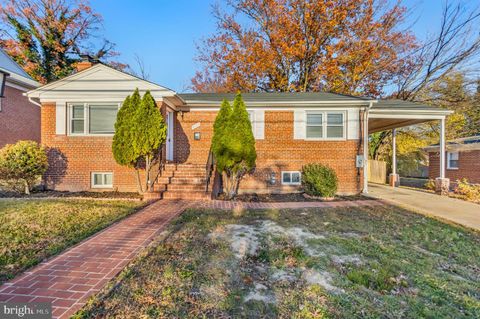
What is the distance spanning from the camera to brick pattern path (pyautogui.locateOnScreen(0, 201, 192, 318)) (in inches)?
96.3

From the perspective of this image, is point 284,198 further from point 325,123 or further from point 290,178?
point 325,123

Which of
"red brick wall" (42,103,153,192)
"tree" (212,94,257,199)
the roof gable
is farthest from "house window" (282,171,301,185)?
"red brick wall" (42,103,153,192)

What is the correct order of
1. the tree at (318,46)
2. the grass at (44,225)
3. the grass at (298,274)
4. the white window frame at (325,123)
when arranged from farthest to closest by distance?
the tree at (318,46), the white window frame at (325,123), the grass at (44,225), the grass at (298,274)

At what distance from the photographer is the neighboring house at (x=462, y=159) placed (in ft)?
41.1

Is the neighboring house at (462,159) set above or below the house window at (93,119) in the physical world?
below

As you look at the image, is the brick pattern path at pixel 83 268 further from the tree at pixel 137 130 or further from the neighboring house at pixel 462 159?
the neighboring house at pixel 462 159

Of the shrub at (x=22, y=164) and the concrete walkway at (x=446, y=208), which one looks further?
the shrub at (x=22, y=164)

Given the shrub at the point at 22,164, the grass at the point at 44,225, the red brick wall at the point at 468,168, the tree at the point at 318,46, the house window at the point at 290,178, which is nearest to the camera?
the grass at the point at 44,225

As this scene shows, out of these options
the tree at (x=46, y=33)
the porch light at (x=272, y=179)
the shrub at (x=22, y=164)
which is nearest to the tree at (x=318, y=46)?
the porch light at (x=272, y=179)

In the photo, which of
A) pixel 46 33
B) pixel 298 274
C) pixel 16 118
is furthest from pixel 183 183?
pixel 46 33

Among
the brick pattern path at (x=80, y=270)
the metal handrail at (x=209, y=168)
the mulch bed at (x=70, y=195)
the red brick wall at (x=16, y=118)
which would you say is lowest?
the brick pattern path at (x=80, y=270)

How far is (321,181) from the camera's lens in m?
8.14

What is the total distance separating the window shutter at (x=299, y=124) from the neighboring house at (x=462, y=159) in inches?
407

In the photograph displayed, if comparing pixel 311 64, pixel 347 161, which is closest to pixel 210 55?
pixel 311 64
